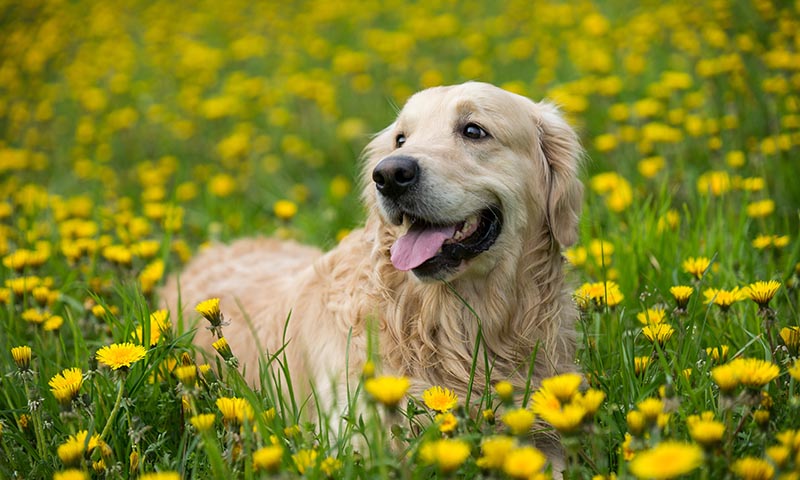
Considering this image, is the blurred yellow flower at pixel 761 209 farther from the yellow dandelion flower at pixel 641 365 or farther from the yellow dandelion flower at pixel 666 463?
the yellow dandelion flower at pixel 666 463

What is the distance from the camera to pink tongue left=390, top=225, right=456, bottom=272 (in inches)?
105

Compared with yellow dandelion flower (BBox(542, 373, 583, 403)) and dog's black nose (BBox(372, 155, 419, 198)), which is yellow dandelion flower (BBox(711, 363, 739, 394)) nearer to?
yellow dandelion flower (BBox(542, 373, 583, 403))

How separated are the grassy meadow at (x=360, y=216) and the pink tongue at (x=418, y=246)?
1.26 ft

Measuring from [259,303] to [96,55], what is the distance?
20.6 feet

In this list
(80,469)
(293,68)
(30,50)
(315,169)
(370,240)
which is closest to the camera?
(80,469)

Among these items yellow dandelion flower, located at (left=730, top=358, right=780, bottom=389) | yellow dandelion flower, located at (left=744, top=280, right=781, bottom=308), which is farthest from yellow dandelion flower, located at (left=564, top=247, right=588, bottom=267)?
yellow dandelion flower, located at (left=730, top=358, right=780, bottom=389)

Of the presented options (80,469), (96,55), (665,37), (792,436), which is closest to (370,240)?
(80,469)

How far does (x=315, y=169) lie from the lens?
598cm

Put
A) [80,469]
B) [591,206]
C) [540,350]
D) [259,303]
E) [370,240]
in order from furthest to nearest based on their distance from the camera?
1. [591,206]
2. [259,303]
3. [370,240]
4. [540,350]
5. [80,469]

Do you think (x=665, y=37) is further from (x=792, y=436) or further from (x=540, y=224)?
(x=792, y=436)

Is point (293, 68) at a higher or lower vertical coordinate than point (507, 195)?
higher

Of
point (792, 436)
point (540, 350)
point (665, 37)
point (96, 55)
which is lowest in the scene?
point (540, 350)

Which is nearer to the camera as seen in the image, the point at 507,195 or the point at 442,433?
the point at 442,433

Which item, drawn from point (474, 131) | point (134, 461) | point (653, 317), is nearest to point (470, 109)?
point (474, 131)
